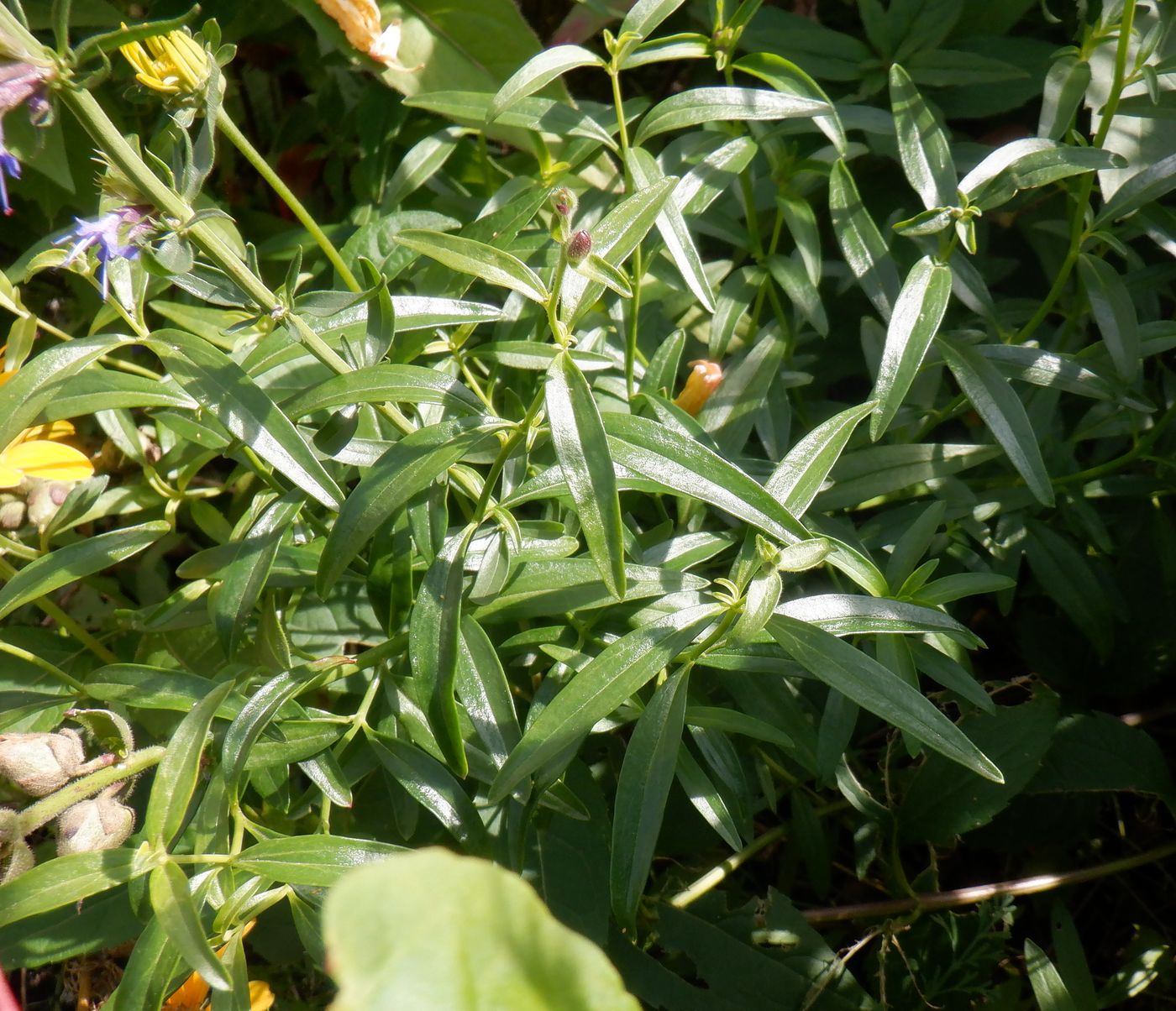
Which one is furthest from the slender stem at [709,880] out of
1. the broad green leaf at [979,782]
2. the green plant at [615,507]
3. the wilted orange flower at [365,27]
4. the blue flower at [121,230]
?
the wilted orange flower at [365,27]

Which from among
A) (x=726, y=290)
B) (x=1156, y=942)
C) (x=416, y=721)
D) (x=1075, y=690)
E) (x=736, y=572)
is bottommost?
(x=1156, y=942)

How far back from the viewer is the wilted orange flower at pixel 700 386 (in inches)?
39.1

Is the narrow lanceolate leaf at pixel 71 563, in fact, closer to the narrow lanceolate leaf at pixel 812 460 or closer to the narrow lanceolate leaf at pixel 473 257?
the narrow lanceolate leaf at pixel 473 257

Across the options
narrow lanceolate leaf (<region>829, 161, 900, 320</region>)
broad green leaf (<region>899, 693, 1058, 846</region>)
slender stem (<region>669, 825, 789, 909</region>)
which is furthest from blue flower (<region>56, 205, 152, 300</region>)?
broad green leaf (<region>899, 693, 1058, 846</region>)

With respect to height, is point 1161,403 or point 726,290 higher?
point 726,290

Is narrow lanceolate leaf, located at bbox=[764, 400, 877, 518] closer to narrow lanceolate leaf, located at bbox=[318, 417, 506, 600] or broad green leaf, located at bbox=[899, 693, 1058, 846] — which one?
narrow lanceolate leaf, located at bbox=[318, 417, 506, 600]

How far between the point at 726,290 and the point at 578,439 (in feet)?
1.58

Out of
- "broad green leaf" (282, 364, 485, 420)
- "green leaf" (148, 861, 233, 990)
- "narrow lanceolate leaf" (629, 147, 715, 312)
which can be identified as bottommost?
"green leaf" (148, 861, 233, 990)

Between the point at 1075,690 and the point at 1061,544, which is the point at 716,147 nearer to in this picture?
the point at 1061,544

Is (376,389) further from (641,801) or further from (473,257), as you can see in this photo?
(641,801)

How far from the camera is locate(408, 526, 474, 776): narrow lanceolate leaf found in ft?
2.26

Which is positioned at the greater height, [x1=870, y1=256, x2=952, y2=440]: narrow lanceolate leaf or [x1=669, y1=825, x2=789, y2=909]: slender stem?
[x1=870, y1=256, x2=952, y2=440]: narrow lanceolate leaf

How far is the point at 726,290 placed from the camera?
41.4 inches

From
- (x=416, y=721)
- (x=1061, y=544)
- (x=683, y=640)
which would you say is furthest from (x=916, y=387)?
(x=416, y=721)
